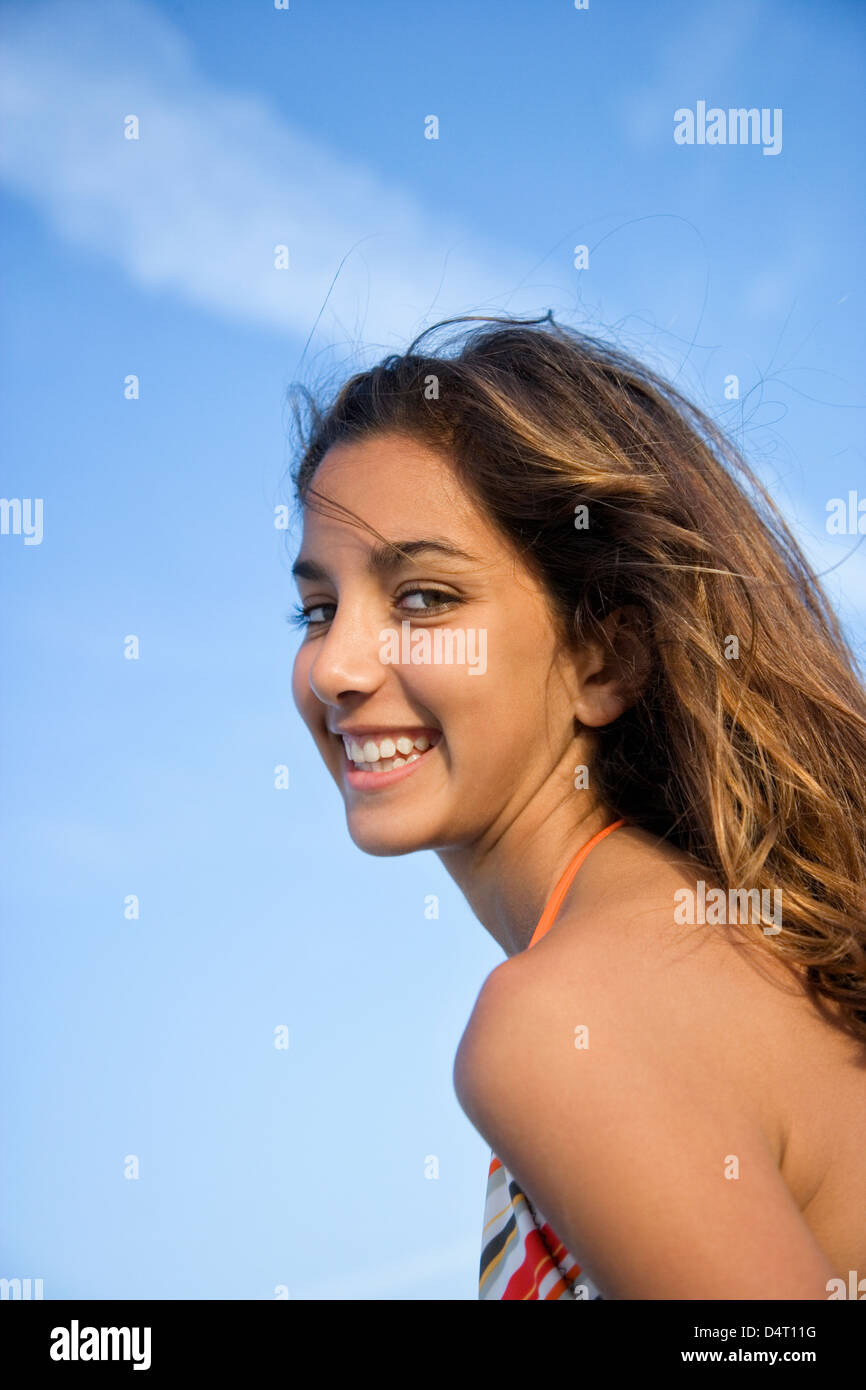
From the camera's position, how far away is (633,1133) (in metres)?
1.57

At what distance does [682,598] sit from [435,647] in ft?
1.78

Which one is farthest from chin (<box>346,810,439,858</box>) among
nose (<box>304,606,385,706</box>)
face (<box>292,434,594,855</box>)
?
nose (<box>304,606,385,706</box>)

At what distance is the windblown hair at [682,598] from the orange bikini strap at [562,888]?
0.48 ft

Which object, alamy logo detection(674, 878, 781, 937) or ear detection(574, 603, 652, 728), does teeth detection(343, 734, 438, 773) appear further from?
alamy logo detection(674, 878, 781, 937)

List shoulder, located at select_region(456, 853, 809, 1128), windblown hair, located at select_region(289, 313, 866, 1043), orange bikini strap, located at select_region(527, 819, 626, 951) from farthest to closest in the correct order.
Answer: windblown hair, located at select_region(289, 313, 866, 1043) < orange bikini strap, located at select_region(527, 819, 626, 951) < shoulder, located at select_region(456, 853, 809, 1128)

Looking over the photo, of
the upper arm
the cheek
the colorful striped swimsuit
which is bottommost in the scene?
the colorful striped swimsuit

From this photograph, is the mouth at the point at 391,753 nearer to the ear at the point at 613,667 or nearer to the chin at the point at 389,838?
the chin at the point at 389,838

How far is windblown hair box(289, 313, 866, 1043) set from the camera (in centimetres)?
232

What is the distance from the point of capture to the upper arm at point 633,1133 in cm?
153

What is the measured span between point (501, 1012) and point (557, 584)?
3.58 feet
